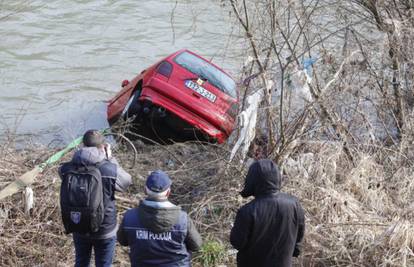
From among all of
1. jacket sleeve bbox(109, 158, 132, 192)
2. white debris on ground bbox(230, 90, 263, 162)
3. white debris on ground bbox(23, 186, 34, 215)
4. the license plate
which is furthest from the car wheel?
jacket sleeve bbox(109, 158, 132, 192)

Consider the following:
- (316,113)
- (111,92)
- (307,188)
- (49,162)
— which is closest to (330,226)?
(307,188)

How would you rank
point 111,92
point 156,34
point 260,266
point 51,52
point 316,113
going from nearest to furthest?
point 260,266 < point 316,113 < point 111,92 < point 51,52 < point 156,34

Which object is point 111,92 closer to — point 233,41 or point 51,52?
point 51,52

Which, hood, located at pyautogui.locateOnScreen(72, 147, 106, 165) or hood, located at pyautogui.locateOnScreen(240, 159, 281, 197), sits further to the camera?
hood, located at pyautogui.locateOnScreen(72, 147, 106, 165)

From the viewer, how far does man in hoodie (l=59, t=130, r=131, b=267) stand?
527 centimetres

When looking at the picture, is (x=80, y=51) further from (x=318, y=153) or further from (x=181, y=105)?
(x=318, y=153)

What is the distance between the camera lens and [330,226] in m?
6.58

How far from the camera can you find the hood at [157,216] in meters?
4.43

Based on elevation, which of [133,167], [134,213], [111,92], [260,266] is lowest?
[111,92]

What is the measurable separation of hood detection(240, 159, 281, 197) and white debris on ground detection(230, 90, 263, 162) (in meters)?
2.64

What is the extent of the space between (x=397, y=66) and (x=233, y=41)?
7.08 ft

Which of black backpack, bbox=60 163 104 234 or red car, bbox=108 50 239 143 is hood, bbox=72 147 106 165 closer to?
black backpack, bbox=60 163 104 234

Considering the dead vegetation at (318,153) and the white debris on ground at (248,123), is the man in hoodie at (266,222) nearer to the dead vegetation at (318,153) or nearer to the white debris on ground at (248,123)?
the dead vegetation at (318,153)

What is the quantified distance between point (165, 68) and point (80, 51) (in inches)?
266
